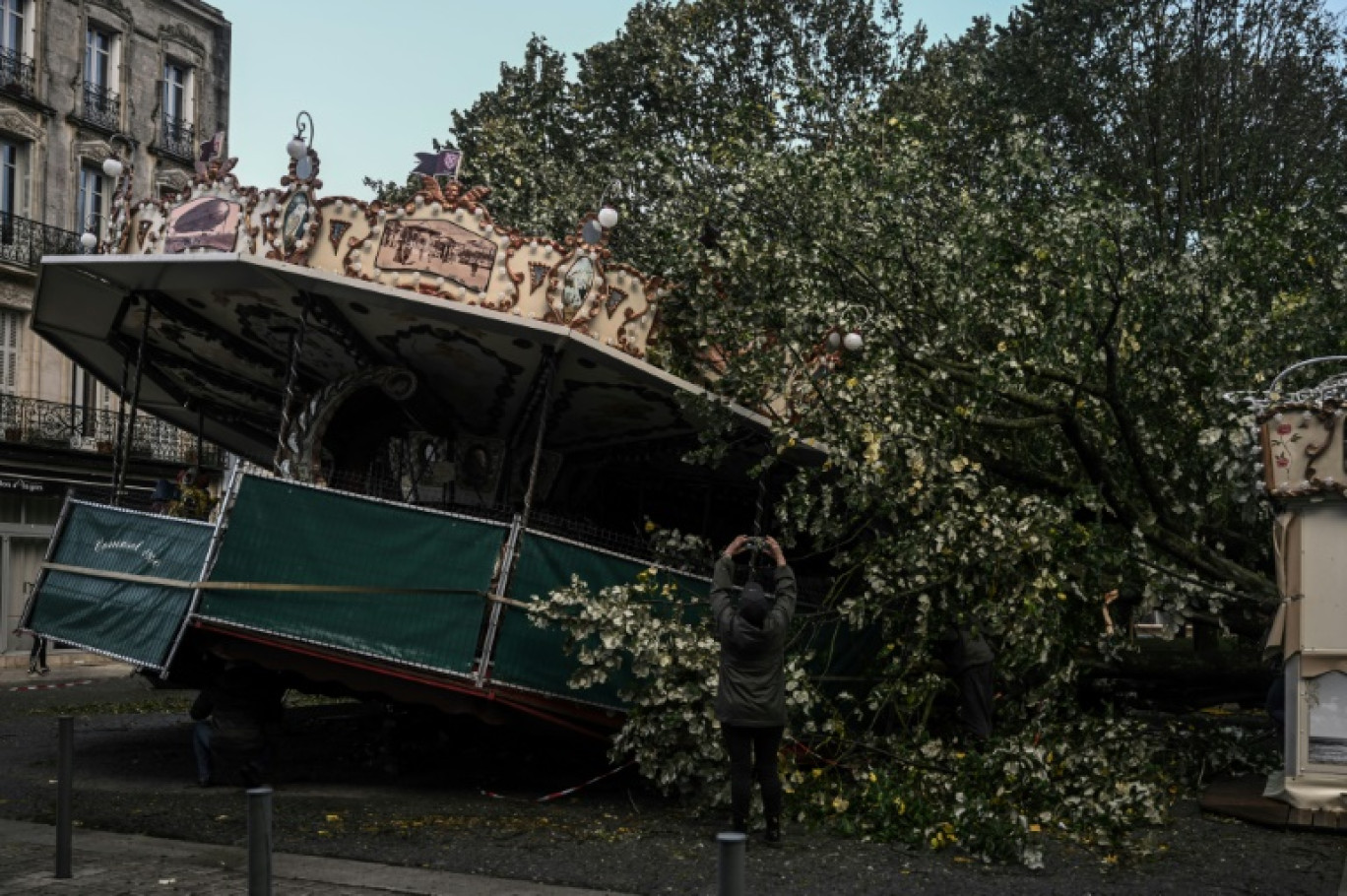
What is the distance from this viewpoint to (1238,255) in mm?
12578

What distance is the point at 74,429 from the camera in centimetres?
2802

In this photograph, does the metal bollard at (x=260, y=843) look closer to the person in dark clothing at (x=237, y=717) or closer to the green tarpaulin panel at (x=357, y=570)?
the green tarpaulin panel at (x=357, y=570)

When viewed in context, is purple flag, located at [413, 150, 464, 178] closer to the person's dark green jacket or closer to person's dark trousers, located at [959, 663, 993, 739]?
the person's dark green jacket

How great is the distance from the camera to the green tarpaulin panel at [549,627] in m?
10.4

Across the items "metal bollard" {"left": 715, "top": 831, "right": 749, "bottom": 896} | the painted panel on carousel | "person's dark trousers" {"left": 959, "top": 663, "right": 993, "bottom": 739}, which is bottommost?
"person's dark trousers" {"left": 959, "top": 663, "right": 993, "bottom": 739}

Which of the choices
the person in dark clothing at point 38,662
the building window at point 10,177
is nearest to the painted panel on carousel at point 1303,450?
the person in dark clothing at point 38,662

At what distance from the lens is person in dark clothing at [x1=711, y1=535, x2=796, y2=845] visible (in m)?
8.38

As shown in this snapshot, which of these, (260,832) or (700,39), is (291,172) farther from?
(700,39)

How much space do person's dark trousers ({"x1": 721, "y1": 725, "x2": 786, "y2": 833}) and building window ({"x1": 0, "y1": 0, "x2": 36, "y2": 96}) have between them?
24973mm

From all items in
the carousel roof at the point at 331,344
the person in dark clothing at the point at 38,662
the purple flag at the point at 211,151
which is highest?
the purple flag at the point at 211,151

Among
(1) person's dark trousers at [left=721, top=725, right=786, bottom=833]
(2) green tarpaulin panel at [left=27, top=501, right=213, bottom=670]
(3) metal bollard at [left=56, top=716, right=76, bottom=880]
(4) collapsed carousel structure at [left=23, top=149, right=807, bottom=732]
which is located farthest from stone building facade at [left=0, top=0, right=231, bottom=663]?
(1) person's dark trousers at [left=721, top=725, right=786, bottom=833]

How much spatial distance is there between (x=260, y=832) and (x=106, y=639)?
6227 millimetres

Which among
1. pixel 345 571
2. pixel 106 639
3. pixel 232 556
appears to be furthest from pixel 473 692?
pixel 106 639

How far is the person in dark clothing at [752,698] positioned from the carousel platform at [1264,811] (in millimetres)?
3375
